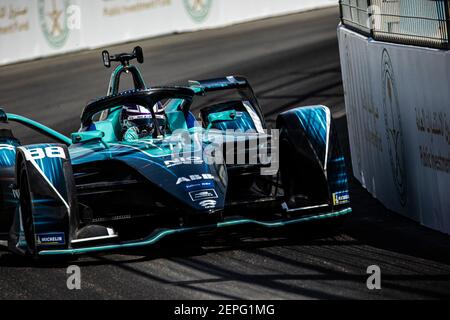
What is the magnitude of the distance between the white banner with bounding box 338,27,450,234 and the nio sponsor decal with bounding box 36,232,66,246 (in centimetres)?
309

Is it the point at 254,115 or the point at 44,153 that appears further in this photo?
the point at 254,115

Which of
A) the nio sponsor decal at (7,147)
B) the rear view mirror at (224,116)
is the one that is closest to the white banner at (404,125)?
the rear view mirror at (224,116)

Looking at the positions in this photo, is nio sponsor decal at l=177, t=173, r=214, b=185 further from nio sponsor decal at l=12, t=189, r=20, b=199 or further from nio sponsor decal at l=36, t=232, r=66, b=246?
nio sponsor decal at l=12, t=189, r=20, b=199

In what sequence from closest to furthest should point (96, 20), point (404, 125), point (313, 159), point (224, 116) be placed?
point (313, 159)
point (404, 125)
point (224, 116)
point (96, 20)

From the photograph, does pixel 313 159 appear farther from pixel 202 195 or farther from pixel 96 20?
pixel 96 20

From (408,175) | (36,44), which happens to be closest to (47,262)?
(408,175)

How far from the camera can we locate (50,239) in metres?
8.61

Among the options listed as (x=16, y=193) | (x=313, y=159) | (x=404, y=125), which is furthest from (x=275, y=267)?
(x=16, y=193)

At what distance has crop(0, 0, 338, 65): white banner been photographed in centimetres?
2503

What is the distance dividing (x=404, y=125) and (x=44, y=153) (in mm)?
3196

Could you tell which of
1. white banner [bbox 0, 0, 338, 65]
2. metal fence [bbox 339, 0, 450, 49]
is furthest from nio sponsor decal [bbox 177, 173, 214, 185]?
white banner [bbox 0, 0, 338, 65]

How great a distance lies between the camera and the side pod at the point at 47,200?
8.61m
